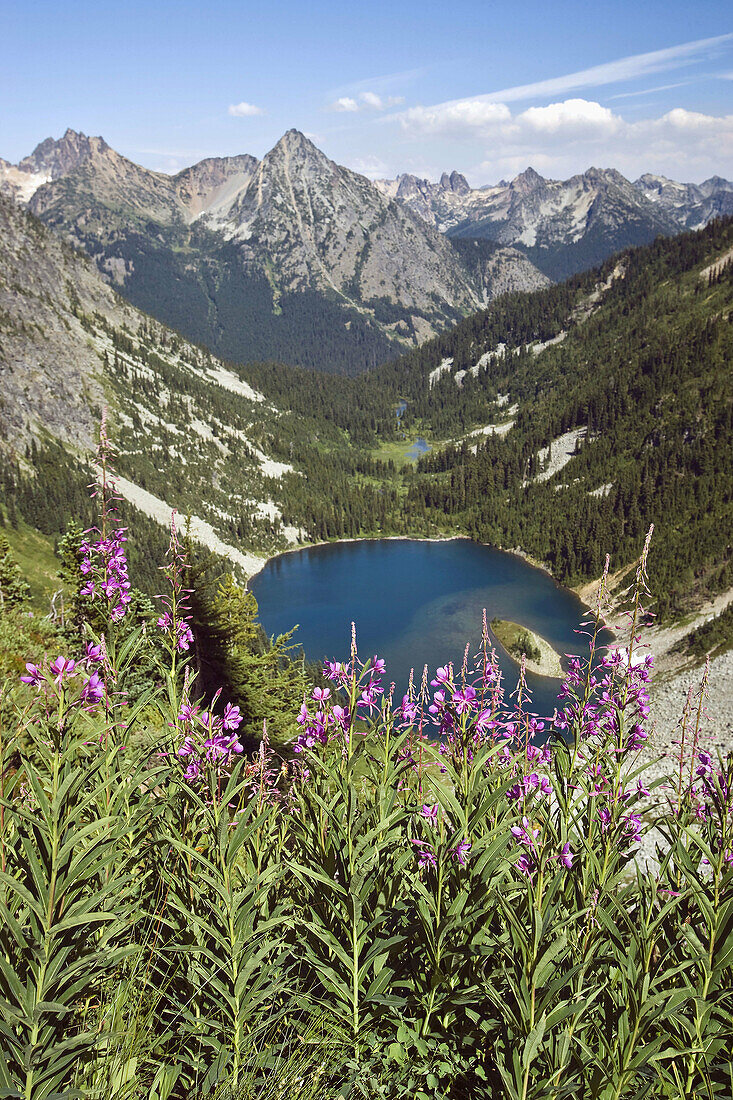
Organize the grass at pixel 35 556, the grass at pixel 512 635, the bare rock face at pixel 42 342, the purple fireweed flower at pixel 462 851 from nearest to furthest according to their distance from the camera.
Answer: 1. the purple fireweed flower at pixel 462 851
2. the grass at pixel 35 556
3. the grass at pixel 512 635
4. the bare rock face at pixel 42 342

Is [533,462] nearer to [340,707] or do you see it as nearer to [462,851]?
[340,707]

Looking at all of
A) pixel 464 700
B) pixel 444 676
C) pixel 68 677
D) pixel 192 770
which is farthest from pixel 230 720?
pixel 464 700

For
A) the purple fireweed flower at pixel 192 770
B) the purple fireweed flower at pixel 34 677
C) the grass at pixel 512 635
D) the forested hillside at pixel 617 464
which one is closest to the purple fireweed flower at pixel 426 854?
the purple fireweed flower at pixel 192 770

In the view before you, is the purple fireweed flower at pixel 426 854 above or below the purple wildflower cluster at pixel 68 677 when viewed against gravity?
below

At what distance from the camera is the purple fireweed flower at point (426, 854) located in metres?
5.47

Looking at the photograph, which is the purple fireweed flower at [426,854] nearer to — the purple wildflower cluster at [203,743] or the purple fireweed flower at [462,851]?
the purple fireweed flower at [462,851]

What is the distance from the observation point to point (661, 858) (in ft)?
18.5

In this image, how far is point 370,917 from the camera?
217 inches

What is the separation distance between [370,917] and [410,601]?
10276 centimetres

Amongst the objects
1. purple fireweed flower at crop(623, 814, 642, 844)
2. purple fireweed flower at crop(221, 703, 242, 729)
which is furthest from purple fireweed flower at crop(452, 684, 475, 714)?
purple fireweed flower at crop(221, 703, 242, 729)

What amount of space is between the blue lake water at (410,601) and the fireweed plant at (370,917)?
66761 mm

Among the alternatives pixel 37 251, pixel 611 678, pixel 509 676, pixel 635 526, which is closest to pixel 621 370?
pixel 635 526

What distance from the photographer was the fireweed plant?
4441 mm

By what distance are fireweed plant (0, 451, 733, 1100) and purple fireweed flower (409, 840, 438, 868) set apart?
0.10 meters
